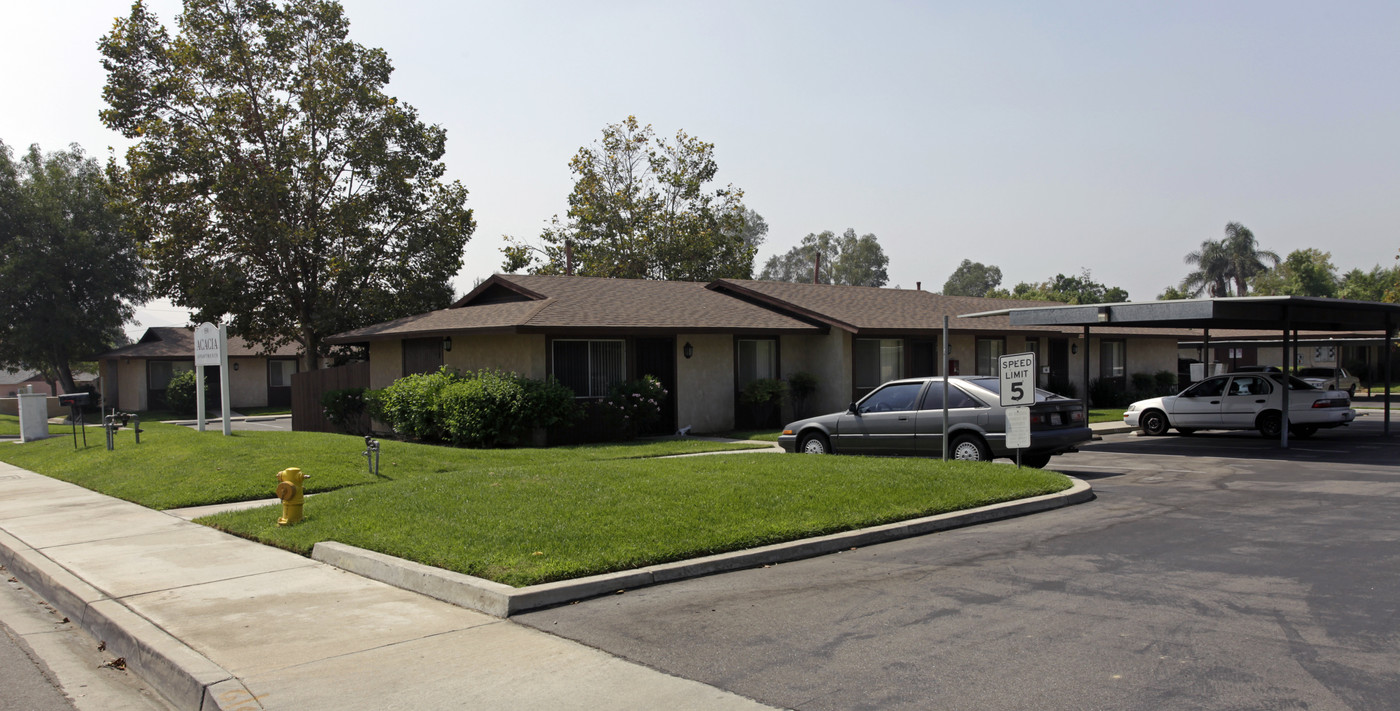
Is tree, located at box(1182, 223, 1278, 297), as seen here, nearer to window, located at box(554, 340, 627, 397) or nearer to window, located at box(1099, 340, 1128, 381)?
window, located at box(1099, 340, 1128, 381)

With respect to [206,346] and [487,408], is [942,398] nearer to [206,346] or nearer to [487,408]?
[487,408]

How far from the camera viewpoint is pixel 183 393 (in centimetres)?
3984

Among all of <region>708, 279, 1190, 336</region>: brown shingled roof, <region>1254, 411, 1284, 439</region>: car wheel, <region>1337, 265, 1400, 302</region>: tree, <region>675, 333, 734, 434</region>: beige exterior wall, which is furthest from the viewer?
<region>1337, 265, 1400, 302</region>: tree

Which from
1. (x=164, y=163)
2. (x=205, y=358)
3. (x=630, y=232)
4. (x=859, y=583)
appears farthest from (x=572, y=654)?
(x=630, y=232)

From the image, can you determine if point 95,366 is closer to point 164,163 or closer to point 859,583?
point 164,163

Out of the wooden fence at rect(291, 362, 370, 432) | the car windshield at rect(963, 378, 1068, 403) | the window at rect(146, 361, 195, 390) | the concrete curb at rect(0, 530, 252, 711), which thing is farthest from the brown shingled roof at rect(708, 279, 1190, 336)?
the window at rect(146, 361, 195, 390)

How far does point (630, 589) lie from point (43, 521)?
27.3 feet

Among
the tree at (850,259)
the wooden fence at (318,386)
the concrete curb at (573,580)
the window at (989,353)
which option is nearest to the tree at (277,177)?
the wooden fence at (318,386)

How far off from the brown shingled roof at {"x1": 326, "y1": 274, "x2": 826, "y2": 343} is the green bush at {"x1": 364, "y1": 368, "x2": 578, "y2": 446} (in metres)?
1.18

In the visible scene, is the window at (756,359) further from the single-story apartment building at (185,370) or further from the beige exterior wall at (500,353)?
the single-story apartment building at (185,370)

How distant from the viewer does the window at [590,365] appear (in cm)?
2098

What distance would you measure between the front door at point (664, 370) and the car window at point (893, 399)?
7.84 metres

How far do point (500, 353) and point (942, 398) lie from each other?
10.4m

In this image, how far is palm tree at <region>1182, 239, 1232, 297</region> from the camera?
256 feet
